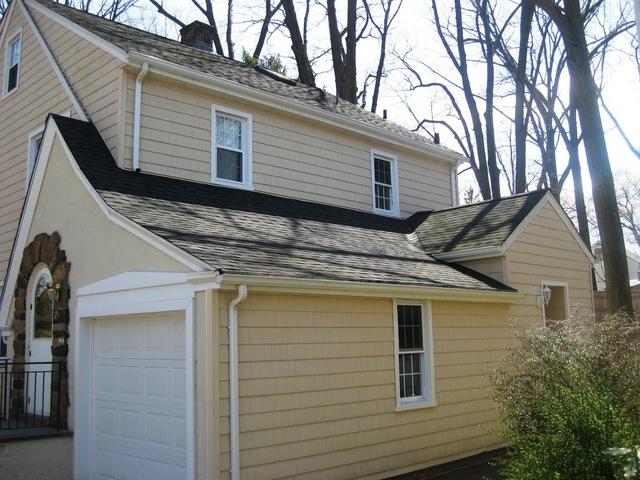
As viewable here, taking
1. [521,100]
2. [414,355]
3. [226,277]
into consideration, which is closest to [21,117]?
[226,277]

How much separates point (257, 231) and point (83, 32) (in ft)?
17.3

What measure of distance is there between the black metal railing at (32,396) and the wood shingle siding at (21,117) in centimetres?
323

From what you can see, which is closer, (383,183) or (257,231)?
(257,231)

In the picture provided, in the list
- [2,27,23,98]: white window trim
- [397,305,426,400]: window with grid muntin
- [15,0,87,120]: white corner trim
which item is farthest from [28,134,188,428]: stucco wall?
[2,27,23,98]: white window trim

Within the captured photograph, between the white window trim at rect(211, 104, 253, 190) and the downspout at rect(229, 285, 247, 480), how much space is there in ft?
15.3

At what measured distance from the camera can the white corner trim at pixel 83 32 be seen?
10656mm

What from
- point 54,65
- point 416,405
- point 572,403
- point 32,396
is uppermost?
point 54,65

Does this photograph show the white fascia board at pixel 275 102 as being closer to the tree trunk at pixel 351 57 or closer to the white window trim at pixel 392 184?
the white window trim at pixel 392 184

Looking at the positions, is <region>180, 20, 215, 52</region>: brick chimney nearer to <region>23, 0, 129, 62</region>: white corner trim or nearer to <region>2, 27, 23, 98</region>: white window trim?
<region>23, 0, 129, 62</region>: white corner trim

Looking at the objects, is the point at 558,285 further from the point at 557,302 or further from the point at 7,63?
the point at 7,63

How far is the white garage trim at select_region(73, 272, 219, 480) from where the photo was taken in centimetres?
735

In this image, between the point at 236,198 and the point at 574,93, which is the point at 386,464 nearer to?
the point at 236,198

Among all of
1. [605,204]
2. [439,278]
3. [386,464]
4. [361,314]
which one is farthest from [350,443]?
[605,204]

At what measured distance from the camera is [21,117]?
525 inches
